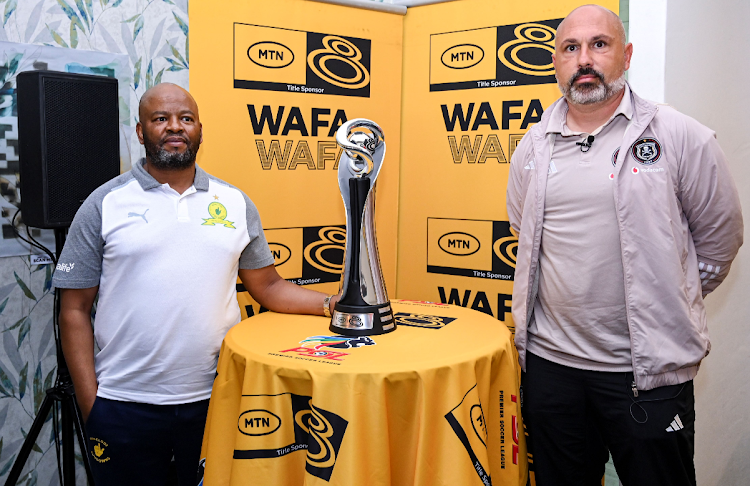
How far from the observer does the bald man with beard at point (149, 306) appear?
1.82 metres

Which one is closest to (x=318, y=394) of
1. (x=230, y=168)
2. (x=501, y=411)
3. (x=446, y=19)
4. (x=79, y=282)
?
(x=501, y=411)

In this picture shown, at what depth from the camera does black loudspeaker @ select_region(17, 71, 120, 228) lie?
76.7 inches

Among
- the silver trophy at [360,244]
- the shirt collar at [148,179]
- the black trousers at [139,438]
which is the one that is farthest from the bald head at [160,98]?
the black trousers at [139,438]

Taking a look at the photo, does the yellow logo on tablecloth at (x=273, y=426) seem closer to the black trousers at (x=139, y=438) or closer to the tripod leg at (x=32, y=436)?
the black trousers at (x=139, y=438)

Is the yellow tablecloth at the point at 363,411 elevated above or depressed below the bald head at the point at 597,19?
below

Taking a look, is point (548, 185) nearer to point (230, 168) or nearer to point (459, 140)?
point (459, 140)

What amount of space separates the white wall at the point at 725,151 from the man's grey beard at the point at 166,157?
1.72 m

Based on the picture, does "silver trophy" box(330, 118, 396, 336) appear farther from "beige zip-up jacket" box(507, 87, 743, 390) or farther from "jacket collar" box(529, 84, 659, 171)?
"beige zip-up jacket" box(507, 87, 743, 390)

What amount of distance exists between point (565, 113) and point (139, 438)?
168 centimetres

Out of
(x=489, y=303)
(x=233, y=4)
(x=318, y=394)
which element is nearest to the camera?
(x=318, y=394)

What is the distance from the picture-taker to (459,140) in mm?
2785

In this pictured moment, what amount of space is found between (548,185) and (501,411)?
2.31 ft

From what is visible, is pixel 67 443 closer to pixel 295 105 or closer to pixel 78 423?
pixel 78 423

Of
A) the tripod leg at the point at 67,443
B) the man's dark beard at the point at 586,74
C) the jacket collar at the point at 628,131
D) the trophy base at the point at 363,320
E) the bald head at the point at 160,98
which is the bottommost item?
the tripod leg at the point at 67,443
